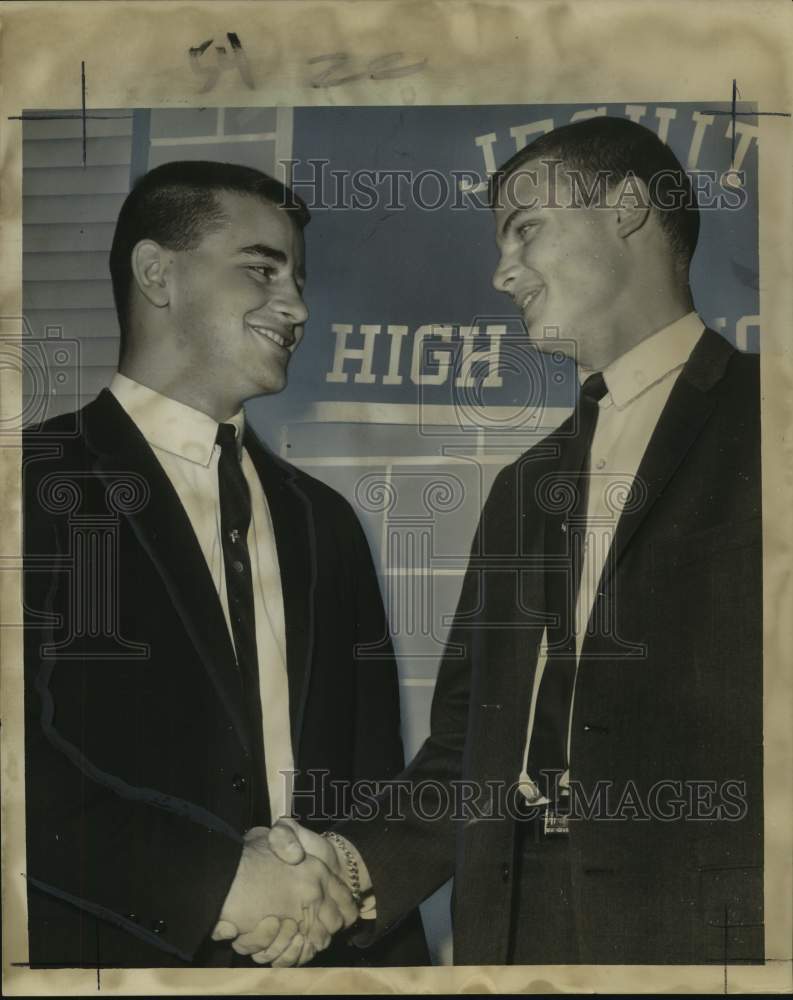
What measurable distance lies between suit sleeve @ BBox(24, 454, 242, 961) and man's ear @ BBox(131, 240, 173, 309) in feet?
1.40

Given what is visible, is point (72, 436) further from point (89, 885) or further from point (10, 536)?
point (89, 885)

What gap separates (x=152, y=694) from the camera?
2.42 metres

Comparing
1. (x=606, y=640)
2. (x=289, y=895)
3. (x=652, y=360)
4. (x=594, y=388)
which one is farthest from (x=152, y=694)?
(x=652, y=360)

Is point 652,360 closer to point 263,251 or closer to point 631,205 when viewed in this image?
point 631,205

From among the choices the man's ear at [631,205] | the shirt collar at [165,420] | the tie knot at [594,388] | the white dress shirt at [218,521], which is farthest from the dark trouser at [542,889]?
the man's ear at [631,205]

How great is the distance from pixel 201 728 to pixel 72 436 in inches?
23.4

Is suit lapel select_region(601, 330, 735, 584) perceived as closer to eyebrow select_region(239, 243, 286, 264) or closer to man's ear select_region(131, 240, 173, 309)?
eyebrow select_region(239, 243, 286, 264)

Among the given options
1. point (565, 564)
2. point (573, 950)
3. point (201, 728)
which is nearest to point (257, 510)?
point (201, 728)

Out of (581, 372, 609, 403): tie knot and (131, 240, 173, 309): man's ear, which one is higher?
(131, 240, 173, 309): man's ear

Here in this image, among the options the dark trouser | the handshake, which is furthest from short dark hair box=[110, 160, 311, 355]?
the dark trouser

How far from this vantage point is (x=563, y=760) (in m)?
Result: 2.42

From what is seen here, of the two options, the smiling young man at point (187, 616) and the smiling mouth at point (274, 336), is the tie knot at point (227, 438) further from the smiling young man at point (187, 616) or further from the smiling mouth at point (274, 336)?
the smiling mouth at point (274, 336)

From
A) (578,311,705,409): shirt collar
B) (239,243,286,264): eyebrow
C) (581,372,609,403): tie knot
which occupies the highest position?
(239,243,286,264): eyebrow

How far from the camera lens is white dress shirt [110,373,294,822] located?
244 cm
